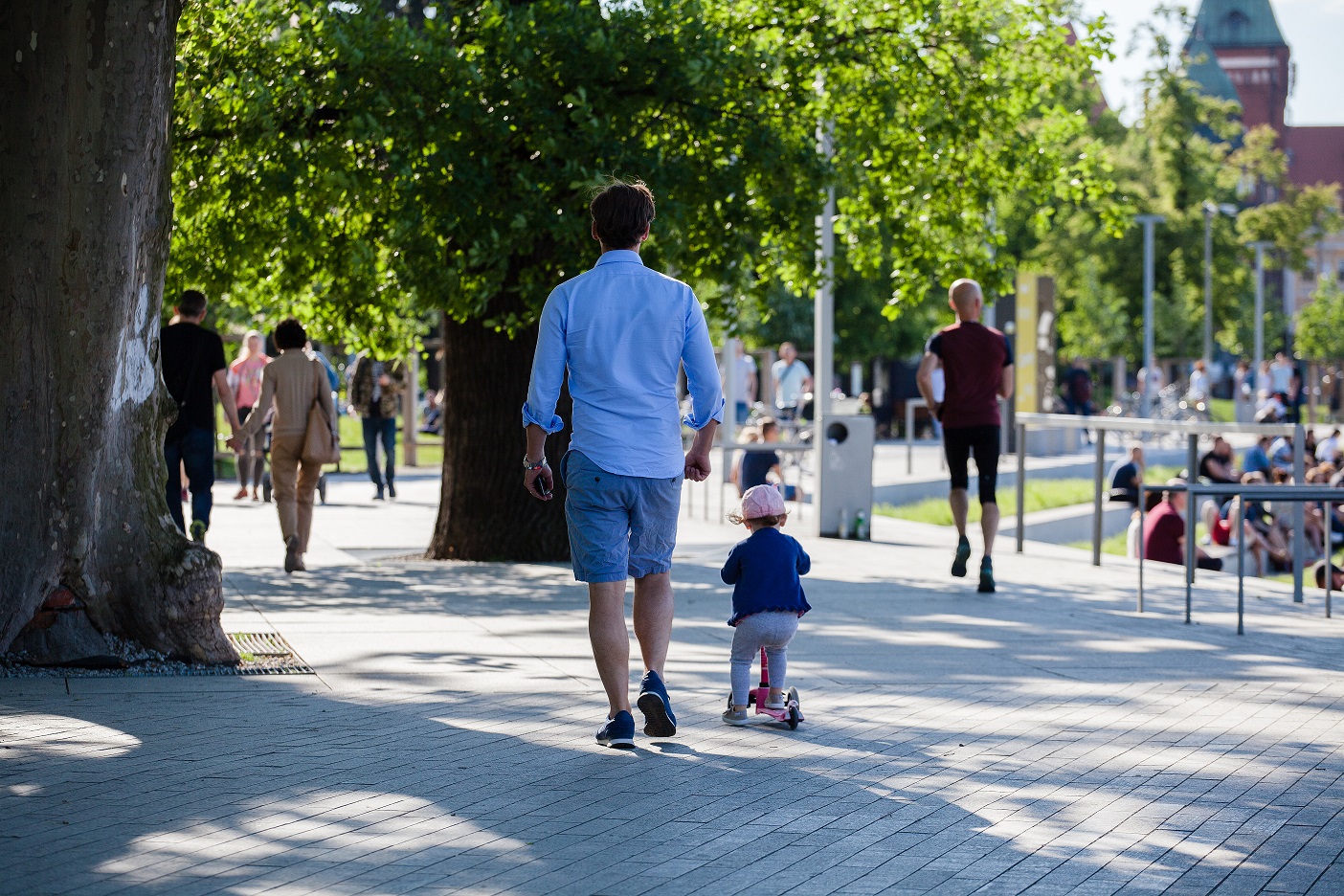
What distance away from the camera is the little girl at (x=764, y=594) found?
6.49 meters

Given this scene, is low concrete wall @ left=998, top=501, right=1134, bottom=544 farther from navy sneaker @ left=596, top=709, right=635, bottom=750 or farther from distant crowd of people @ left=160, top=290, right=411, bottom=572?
navy sneaker @ left=596, top=709, right=635, bottom=750

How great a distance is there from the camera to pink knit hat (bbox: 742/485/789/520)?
6.52 m

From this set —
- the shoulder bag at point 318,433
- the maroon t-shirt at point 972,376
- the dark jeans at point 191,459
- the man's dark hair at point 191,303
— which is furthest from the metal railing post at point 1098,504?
the man's dark hair at point 191,303

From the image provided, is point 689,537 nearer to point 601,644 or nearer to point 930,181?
point 930,181

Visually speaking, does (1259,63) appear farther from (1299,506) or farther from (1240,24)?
(1299,506)

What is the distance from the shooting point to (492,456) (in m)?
12.9

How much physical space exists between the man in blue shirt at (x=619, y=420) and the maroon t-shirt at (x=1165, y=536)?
804 centimetres

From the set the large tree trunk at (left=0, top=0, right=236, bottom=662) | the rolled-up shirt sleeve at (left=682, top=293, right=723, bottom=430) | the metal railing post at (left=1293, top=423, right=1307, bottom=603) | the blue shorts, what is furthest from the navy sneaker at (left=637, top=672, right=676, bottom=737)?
the metal railing post at (left=1293, top=423, right=1307, bottom=603)

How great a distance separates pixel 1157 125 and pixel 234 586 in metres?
44.9

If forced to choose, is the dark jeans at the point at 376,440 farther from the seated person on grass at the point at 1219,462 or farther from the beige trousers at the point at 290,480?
the seated person on grass at the point at 1219,462

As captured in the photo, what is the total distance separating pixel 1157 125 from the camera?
169 ft

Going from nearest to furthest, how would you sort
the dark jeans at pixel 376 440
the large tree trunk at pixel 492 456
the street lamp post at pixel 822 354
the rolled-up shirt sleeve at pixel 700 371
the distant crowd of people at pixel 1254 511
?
1. the rolled-up shirt sleeve at pixel 700 371
2. the large tree trunk at pixel 492 456
3. the street lamp post at pixel 822 354
4. the distant crowd of people at pixel 1254 511
5. the dark jeans at pixel 376 440

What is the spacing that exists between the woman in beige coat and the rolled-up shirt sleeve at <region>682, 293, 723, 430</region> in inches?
260

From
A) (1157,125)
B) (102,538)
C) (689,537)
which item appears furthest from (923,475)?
(1157,125)
